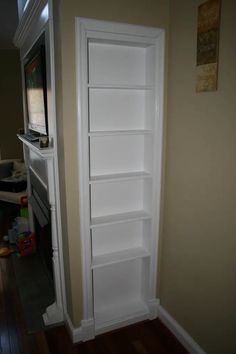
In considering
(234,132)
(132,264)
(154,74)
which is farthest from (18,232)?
(234,132)

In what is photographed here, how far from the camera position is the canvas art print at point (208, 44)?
1.45m

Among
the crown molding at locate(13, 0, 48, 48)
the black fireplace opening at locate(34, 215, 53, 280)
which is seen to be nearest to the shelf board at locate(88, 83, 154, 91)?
the crown molding at locate(13, 0, 48, 48)

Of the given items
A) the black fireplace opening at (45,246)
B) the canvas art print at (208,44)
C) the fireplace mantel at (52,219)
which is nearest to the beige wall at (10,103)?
the black fireplace opening at (45,246)

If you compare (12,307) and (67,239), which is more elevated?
(67,239)

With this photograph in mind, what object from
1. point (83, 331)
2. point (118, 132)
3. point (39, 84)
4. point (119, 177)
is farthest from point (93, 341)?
point (39, 84)

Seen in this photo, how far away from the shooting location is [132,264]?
2.28 meters

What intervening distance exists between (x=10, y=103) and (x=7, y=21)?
1.83 m

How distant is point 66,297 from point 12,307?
596mm

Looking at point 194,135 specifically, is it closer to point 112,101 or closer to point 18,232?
point 112,101

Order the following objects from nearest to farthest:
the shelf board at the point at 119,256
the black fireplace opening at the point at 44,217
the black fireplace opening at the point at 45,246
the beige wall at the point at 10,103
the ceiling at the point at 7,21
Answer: the shelf board at the point at 119,256
the black fireplace opening at the point at 44,217
the black fireplace opening at the point at 45,246
the ceiling at the point at 7,21
the beige wall at the point at 10,103

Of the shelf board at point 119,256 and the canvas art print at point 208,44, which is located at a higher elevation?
the canvas art print at point 208,44

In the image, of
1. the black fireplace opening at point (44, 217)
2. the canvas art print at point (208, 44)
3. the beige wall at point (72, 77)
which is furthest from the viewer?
the black fireplace opening at point (44, 217)

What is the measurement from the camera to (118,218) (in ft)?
6.68

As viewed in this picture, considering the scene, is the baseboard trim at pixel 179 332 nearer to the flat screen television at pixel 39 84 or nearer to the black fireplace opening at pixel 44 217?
the black fireplace opening at pixel 44 217
